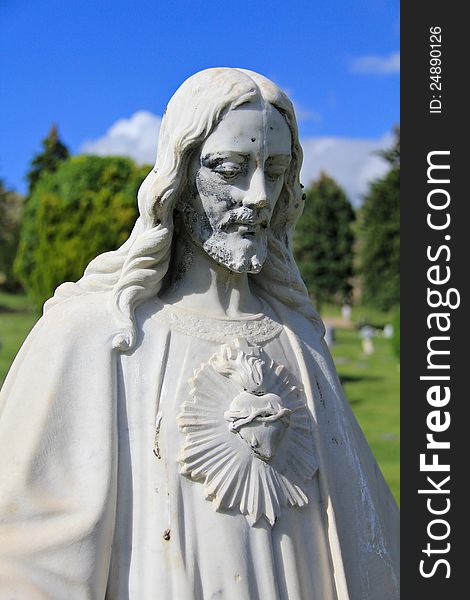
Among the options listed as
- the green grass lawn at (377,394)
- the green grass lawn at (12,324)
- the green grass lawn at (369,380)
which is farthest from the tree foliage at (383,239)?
the green grass lawn at (12,324)

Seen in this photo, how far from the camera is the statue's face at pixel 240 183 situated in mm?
3621

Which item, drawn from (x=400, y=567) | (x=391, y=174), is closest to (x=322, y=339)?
(x=400, y=567)

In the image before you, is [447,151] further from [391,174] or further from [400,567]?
[391,174]

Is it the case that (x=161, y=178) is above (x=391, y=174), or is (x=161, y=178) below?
below

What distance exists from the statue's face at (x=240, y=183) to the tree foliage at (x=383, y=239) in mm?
→ 45203

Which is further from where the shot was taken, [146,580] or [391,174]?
[391,174]

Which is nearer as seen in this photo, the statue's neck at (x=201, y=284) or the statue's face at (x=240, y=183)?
the statue's face at (x=240, y=183)

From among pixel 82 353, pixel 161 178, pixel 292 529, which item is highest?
pixel 161 178

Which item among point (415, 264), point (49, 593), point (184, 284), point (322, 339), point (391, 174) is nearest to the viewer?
point (49, 593)

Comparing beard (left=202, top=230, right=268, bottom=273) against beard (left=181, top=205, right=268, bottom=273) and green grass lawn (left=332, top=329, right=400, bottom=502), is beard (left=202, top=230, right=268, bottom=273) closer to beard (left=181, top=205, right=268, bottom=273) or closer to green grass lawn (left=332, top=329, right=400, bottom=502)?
beard (left=181, top=205, right=268, bottom=273)

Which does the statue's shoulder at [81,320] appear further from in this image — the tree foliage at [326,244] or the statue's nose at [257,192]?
the tree foliage at [326,244]

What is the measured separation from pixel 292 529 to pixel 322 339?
883 millimetres

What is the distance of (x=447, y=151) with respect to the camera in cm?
519

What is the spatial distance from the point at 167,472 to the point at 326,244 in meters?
50.2
